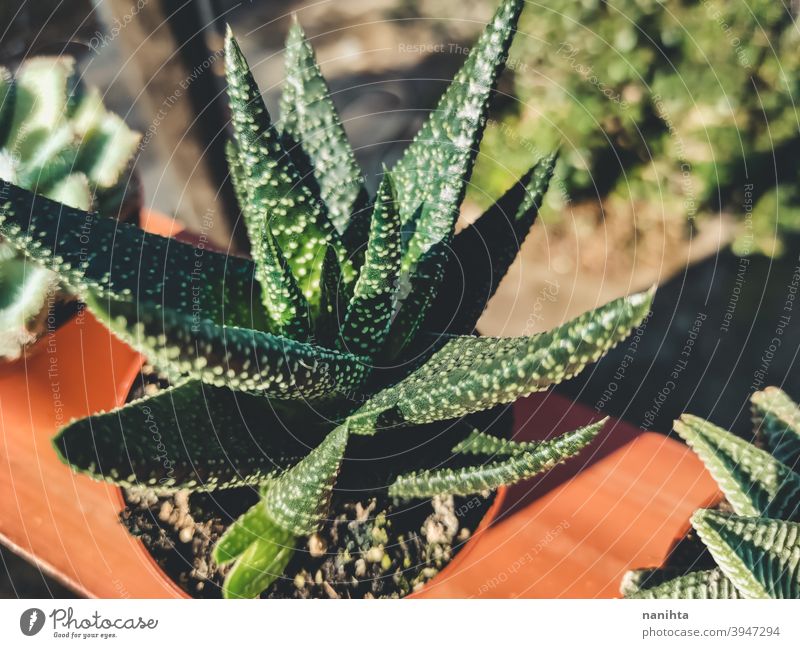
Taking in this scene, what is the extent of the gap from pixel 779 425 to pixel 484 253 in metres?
0.27

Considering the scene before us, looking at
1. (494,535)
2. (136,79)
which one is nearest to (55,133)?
(136,79)

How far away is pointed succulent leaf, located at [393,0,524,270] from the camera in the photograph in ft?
1.38

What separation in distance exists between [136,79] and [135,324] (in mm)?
507

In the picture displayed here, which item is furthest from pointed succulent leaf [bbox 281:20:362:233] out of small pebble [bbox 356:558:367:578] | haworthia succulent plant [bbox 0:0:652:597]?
small pebble [bbox 356:558:367:578]

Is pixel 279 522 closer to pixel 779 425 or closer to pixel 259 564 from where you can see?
pixel 259 564

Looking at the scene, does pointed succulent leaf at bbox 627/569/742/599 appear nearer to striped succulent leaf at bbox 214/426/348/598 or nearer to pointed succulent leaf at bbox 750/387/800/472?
pointed succulent leaf at bbox 750/387/800/472

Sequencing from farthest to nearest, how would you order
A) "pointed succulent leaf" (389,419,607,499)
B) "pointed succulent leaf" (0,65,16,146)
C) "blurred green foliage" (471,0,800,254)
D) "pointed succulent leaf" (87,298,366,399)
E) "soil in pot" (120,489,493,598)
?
"blurred green foliage" (471,0,800,254)
"pointed succulent leaf" (0,65,16,146)
"soil in pot" (120,489,493,598)
"pointed succulent leaf" (389,419,607,499)
"pointed succulent leaf" (87,298,366,399)

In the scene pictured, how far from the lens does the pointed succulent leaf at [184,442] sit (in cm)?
31

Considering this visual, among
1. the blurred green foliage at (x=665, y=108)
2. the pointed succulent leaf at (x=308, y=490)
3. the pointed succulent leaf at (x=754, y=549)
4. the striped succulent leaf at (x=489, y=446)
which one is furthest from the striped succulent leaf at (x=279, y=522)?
the blurred green foliage at (x=665, y=108)

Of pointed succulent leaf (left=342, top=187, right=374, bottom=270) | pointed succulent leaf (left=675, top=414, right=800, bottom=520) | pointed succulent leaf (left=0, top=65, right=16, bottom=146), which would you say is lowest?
pointed succulent leaf (left=675, top=414, right=800, bottom=520)

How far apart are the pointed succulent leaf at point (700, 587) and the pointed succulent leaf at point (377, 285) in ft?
0.87
